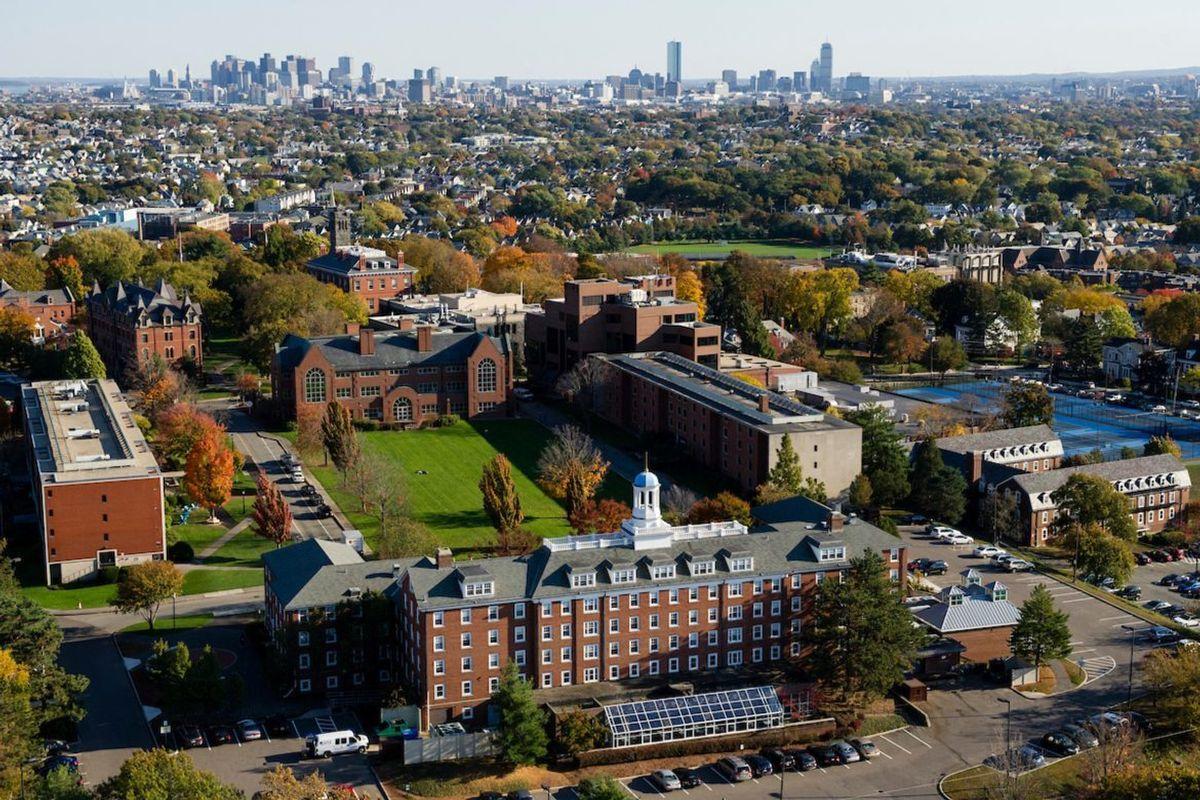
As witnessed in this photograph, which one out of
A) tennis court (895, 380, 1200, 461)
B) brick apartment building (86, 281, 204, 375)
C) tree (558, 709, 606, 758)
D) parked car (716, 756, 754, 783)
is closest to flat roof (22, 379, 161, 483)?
brick apartment building (86, 281, 204, 375)

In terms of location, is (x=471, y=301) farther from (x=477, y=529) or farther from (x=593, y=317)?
(x=477, y=529)

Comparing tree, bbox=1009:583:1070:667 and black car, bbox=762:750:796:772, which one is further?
tree, bbox=1009:583:1070:667

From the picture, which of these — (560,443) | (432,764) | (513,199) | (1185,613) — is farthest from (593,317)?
(513,199)

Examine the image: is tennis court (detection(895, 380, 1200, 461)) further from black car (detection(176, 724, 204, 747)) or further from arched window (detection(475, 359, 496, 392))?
black car (detection(176, 724, 204, 747))

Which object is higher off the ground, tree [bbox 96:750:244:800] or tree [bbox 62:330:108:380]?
tree [bbox 62:330:108:380]

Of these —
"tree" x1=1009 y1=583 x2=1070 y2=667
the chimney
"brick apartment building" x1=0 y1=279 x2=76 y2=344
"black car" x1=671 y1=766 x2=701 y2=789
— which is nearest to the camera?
"black car" x1=671 y1=766 x2=701 y2=789

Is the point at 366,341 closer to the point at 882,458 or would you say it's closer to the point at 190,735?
the point at 882,458

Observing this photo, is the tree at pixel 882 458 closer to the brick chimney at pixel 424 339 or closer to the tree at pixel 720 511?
the tree at pixel 720 511

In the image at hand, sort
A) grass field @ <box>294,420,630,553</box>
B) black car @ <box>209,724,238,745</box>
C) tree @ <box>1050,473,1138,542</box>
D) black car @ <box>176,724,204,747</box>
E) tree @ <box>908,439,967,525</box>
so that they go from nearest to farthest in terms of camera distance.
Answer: black car @ <box>176,724,204,747</box>
black car @ <box>209,724,238,745</box>
tree @ <box>1050,473,1138,542</box>
grass field @ <box>294,420,630,553</box>
tree @ <box>908,439,967,525</box>
